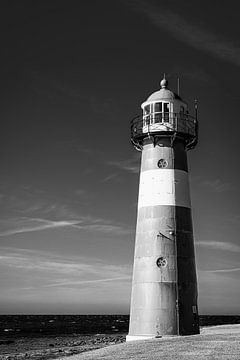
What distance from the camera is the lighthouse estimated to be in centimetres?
2147

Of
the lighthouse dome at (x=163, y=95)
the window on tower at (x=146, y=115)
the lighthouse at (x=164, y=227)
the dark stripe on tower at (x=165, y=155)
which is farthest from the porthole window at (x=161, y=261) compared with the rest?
the lighthouse dome at (x=163, y=95)

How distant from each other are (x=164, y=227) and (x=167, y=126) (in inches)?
171

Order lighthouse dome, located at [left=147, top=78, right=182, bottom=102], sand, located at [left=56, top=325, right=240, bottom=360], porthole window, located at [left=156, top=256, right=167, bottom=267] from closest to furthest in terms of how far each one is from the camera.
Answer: sand, located at [left=56, top=325, right=240, bottom=360], porthole window, located at [left=156, top=256, right=167, bottom=267], lighthouse dome, located at [left=147, top=78, right=182, bottom=102]

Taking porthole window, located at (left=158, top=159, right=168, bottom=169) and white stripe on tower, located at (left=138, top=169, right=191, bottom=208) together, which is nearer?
white stripe on tower, located at (left=138, top=169, right=191, bottom=208)

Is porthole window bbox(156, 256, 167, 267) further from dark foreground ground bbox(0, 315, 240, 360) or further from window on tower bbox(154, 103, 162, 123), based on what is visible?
dark foreground ground bbox(0, 315, 240, 360)

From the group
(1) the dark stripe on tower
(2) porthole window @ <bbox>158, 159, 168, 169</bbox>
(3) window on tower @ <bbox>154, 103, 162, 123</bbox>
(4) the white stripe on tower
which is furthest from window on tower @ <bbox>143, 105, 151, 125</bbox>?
(4) the white stripe on tower

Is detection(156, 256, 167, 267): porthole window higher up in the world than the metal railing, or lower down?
lower down

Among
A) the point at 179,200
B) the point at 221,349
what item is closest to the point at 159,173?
the point at 179,200

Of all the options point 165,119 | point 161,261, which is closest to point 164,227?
point 161,261

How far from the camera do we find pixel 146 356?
1688cm

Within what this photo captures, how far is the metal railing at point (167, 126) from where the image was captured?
22.8 m

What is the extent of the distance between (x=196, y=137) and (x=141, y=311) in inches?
311

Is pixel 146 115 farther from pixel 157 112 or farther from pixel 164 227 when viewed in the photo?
pixel 164 227

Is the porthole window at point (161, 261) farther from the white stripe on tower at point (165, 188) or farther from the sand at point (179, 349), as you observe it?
the sand at point (179, 349)
